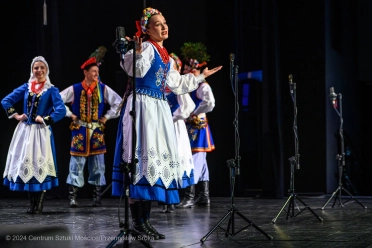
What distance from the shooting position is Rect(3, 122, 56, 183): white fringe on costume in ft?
22.0

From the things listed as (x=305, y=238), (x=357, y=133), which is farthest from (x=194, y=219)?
(x=357, y=133)

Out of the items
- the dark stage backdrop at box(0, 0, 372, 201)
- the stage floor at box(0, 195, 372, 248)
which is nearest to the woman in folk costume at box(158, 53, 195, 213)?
the stage floor at box(0, 195, 372, 248)

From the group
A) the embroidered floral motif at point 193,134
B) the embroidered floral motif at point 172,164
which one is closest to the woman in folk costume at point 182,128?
the embroidered floral motif at point 172,164

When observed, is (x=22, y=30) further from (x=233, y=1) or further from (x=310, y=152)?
(x=310, y=152)

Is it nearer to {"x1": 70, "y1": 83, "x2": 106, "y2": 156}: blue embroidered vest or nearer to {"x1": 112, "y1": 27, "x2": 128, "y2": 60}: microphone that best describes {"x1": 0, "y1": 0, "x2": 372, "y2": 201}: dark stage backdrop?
{"x1": 70, "y1": 83, "x2": 106, "y2": 156}: blue embroidered vest

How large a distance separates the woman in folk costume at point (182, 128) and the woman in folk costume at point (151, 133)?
243mm

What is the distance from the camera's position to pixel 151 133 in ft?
13.8

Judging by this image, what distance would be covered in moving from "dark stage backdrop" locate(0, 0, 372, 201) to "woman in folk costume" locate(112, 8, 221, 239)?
15.0ft

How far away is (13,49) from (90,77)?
2.12 m

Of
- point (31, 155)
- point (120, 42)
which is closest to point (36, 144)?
point (31, 155)

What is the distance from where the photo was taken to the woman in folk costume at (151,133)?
13.7ft

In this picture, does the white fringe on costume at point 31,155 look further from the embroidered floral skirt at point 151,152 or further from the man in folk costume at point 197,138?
the embroidered floral skirt at point 151,152

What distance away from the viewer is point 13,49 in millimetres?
9500

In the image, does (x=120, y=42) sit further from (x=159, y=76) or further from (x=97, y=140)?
(x=97, y=140)
